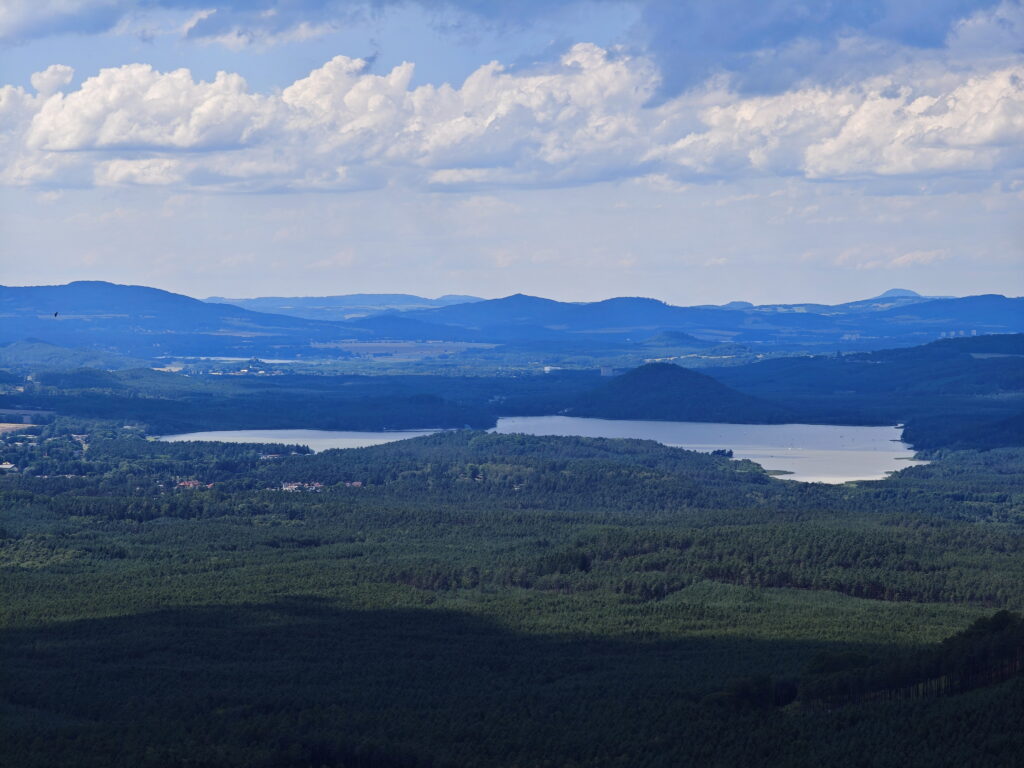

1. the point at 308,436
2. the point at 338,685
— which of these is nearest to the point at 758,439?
the point at 308,436

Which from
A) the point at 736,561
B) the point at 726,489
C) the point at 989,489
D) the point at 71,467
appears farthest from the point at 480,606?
the point at 71,467

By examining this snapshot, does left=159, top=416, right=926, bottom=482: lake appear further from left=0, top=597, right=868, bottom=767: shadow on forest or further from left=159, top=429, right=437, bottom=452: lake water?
left=0, top=597, right=868, bottom=767: shadow on forest

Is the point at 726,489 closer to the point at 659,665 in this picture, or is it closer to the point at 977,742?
the point at 659,665

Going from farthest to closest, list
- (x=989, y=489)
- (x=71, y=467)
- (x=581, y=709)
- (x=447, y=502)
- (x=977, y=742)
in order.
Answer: (x=71, y=467)
(x=989, y=489)
(x=447, y=502)
(x=581, y=709)
(x=977, y=742)

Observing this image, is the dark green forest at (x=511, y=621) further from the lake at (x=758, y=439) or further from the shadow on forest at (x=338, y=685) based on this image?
the lake at (x=758, y=439)

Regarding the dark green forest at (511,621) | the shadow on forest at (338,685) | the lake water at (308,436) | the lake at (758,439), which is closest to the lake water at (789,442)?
the lake at (758,439)
